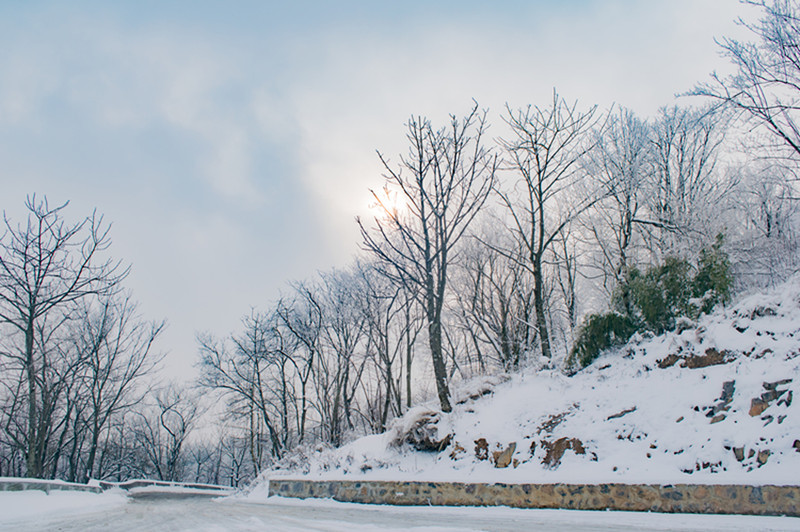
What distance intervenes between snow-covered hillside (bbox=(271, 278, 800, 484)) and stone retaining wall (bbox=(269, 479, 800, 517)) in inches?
7.0

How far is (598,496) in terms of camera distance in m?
5.93

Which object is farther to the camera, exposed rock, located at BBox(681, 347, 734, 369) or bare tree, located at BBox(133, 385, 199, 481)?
bare tree, located at BBox(133, 385, 199, 481)

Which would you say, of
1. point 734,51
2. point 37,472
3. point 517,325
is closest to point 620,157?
point 734,51

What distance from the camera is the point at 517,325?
2156 centimetres

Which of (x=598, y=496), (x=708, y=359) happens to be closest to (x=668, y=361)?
(x=708, y=359)

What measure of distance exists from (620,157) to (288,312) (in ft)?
57.6

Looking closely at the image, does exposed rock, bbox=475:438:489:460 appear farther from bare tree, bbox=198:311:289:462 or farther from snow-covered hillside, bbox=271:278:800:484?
bare tree, bbox=198:311:289:462

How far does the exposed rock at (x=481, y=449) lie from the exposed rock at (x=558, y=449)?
4.45 feet

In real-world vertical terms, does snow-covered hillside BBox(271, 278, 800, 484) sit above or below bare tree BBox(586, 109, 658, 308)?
below

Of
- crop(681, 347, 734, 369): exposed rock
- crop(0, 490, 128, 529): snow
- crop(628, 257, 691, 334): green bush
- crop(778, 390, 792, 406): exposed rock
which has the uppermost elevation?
crop(628, 257, 691, 334): green bush

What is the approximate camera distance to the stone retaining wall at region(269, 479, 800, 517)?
15.7ft

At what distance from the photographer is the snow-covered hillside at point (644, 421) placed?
5.88 metres

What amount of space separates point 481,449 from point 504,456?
0.71 m

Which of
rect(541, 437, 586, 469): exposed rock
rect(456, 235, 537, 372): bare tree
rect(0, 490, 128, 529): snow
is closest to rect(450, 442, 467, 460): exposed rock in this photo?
rect(541, 437, 586, 469): exposed rock
